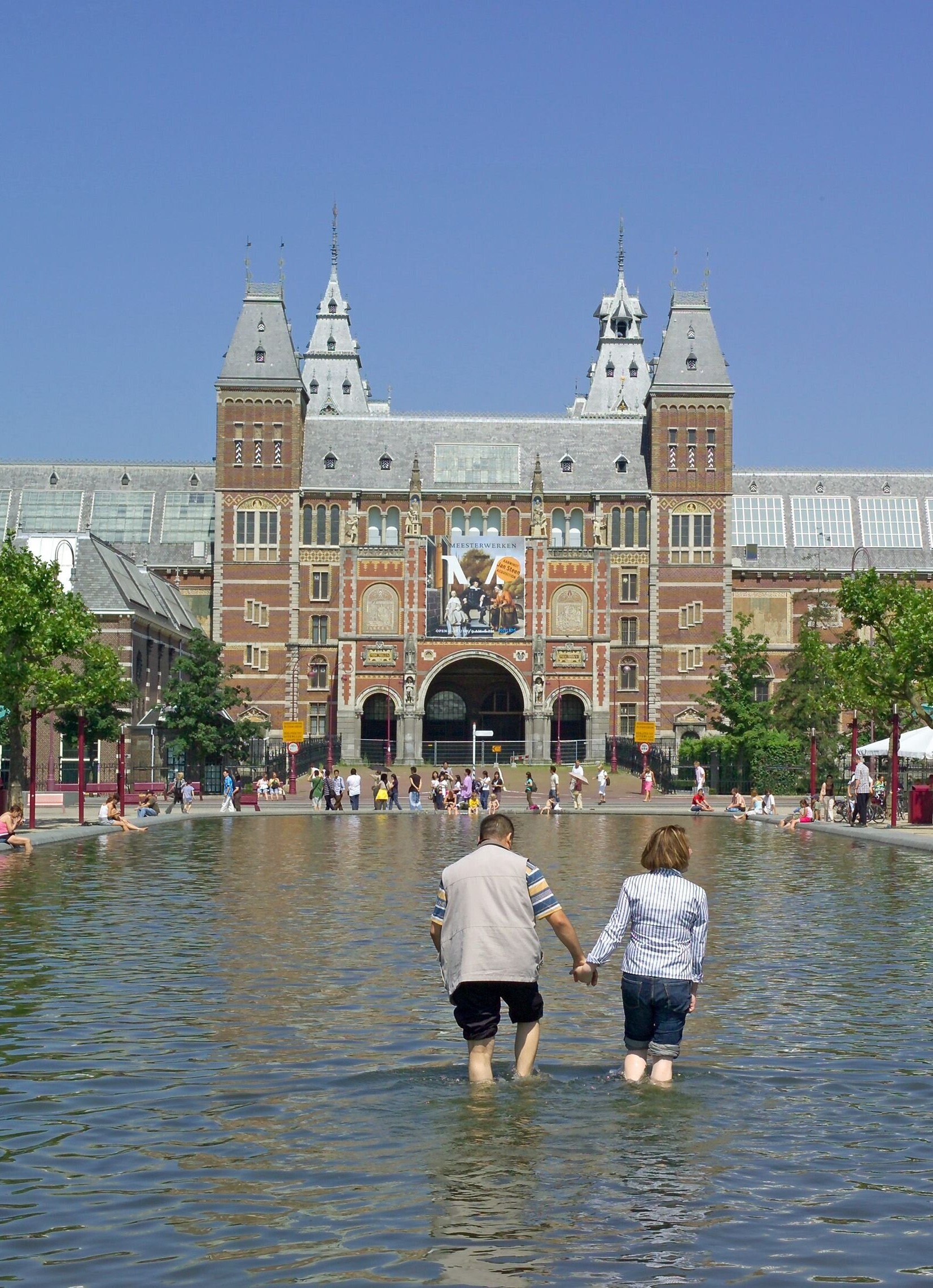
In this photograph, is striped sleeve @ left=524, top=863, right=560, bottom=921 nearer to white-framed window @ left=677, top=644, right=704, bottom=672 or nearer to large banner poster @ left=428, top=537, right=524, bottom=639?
large banner poster @ left=428, top=537, right=524, bottom=639

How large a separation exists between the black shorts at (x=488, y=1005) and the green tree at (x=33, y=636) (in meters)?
25.5

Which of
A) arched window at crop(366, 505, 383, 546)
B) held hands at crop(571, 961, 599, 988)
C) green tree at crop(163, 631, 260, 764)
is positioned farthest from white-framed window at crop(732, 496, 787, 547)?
held hands at crop(571, 961, 599, 988)

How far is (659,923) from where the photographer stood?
31.6 ft

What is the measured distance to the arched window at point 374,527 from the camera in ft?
292

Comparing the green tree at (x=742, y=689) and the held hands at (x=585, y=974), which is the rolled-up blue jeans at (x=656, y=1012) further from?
the green tree at (x=742, y=689)

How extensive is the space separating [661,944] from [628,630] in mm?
79150

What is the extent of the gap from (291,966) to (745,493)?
8430 centimetres

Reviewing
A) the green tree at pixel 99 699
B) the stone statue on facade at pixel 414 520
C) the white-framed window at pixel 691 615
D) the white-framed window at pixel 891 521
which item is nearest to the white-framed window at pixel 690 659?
the white-framed window at pixel 691 615

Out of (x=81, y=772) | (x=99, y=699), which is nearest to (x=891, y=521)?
(x=99, y=699)

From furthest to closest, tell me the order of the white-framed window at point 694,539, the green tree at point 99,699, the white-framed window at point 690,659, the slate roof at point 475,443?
the slate roof at point 475,443
the white-framed window at point 694,539
the white-framed window at point 690,659
the green tree at point 99,699

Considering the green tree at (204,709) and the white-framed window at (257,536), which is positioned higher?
the white-framed window at (257,536)

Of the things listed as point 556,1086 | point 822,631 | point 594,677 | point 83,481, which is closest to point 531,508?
point 594,677

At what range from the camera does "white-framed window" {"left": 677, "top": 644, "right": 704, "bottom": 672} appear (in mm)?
86938

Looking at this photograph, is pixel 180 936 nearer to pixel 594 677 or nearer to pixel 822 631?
pixel 594 677
